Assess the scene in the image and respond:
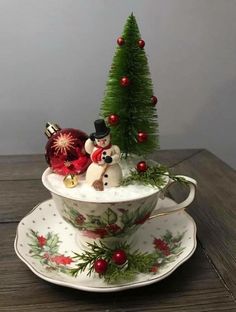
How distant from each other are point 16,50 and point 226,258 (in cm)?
89

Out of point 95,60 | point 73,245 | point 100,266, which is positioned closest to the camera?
point 100,266

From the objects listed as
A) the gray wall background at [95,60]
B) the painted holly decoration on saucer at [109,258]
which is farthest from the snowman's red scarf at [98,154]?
the gray wall background at [95,60]

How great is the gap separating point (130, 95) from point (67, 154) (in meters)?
0.11

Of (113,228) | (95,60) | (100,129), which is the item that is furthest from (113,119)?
(95,60)

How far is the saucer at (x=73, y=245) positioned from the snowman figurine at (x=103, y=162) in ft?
0.34

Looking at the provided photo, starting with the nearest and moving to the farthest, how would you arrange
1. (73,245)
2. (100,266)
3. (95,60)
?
1. (100,266)
2. (73,245)
3. (95,60)

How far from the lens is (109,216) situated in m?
0.48

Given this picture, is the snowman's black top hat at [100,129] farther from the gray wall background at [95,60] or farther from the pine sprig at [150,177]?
the gray wall background at [95,60]

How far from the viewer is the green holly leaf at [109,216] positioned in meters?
0.47

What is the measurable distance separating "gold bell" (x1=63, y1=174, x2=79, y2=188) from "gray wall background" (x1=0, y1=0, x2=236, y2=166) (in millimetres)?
750

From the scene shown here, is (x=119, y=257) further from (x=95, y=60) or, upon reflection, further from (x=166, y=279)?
(x=95, y=60)

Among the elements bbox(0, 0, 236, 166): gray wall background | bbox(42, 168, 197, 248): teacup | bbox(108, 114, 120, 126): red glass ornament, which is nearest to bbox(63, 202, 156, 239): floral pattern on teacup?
bbox(42, 168, 197, 248): teacup

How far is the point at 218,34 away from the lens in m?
1.23

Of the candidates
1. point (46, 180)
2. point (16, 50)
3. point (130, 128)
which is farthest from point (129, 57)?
point (16, 50)
